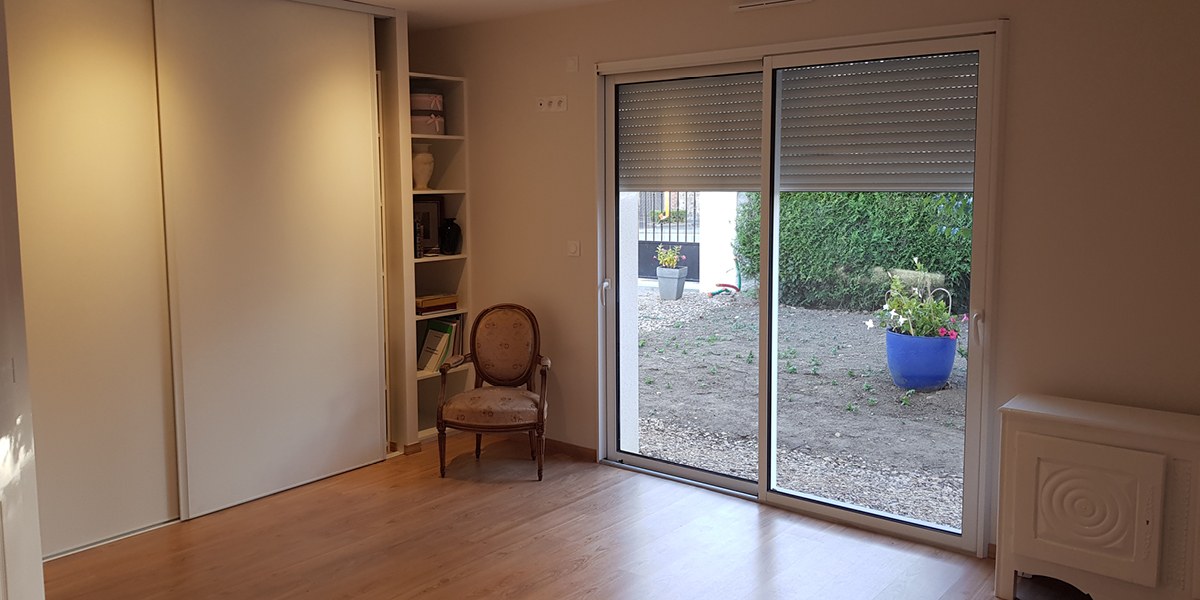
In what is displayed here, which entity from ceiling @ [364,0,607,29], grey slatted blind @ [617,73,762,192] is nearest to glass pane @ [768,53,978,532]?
grey slatted blind @ [617,73,762,192]

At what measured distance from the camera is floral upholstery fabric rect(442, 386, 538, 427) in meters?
4.91

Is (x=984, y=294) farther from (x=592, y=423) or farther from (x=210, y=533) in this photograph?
(x=210, y=533)

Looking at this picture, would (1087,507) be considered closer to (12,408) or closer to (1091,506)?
(1091,506)

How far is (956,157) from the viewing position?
12.8ft

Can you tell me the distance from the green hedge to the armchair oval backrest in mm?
1316

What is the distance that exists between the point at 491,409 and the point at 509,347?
51 centimetres

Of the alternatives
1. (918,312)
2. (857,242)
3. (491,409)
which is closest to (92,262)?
(491,409)

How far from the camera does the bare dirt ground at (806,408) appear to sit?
13.8 ft

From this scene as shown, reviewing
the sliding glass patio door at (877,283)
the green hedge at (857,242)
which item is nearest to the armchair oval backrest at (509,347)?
the green hedge at (857,242)

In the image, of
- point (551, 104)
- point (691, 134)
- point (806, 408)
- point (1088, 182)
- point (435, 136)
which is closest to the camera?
point (1088, 182)

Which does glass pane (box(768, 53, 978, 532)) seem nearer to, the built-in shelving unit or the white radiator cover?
the white radiator cover

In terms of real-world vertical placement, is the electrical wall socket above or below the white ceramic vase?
above

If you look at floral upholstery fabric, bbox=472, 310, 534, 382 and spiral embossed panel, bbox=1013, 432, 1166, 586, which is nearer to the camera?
spiral embossed panel, bbox=1013, 432, 1166, 586

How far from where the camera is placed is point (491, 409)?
4.91m
